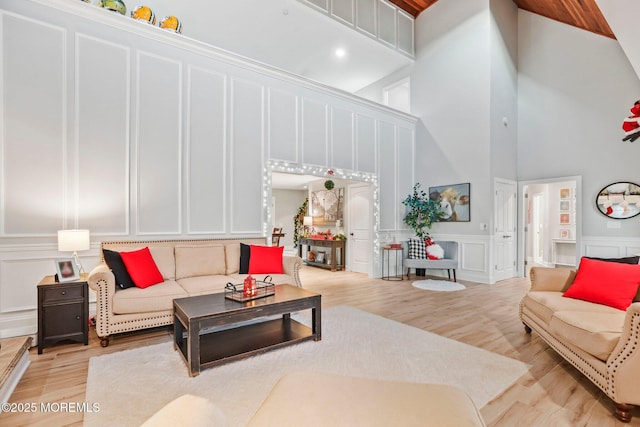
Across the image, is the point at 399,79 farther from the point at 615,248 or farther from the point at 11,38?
the point at 11,38

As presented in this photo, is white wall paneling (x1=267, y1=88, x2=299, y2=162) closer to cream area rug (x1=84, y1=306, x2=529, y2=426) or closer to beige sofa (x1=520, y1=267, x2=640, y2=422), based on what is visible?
cream area rug (x1=84, y1=306, x2=529, y2=426)

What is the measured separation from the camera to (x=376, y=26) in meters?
6.95

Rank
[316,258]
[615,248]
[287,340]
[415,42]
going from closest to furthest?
[287,340] → [615,248] → [415,42] → [316,258]

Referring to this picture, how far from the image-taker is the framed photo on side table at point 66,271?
3.15 metres

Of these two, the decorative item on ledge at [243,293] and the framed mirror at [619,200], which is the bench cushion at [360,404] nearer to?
the decorative item on ledge at [243,293]

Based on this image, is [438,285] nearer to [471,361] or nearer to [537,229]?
[471,361]

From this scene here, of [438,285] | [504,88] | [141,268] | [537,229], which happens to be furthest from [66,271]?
[537,229]

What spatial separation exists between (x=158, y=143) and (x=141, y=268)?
1767mm

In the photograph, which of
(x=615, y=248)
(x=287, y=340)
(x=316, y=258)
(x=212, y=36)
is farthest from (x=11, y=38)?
(x=615, y=248)

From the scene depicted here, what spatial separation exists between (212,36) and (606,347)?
7057 millimetres

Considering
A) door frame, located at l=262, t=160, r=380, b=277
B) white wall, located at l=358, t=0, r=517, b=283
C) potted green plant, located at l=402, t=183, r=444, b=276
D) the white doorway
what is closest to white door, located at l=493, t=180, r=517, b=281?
white wall, located at l=358, t=0, r=517, b=283

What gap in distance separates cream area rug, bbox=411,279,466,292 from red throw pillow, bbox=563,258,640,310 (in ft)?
9.26

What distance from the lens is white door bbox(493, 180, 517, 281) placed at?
21.6ft

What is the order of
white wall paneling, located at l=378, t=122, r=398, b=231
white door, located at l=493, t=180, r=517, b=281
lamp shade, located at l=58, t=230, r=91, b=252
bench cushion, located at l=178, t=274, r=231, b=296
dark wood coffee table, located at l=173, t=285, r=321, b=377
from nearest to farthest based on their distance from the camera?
dark wood coffee table, located at l=173, t=285, r=321, b=377, lamp shade, located at l=58, t=230, r=91, b=252, bench cushion, located at l=178, t=274, r=231, b=296, white door, located at l=493, t=180, r=517, b=281, white wall paneling, located at l=378, t=122, r=398, b=231
